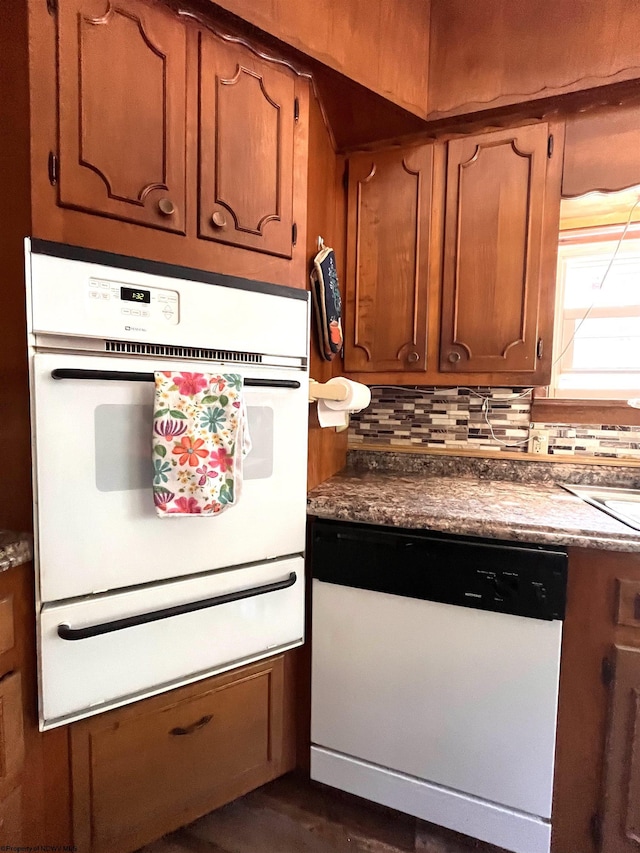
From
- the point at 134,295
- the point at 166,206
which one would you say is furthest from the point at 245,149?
the point at 134,295

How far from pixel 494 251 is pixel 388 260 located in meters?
0.35

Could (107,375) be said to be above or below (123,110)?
below

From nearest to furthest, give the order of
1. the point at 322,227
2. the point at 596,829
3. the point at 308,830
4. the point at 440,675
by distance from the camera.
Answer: the point at 596,829 < the point at 440,675 < the point at 308,830 < the point at 322,227

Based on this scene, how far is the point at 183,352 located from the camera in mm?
1175

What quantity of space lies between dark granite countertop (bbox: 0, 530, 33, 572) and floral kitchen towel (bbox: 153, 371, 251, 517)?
267 mm

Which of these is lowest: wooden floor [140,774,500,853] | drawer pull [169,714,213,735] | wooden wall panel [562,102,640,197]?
→ wooden floor [140,774,500,853]

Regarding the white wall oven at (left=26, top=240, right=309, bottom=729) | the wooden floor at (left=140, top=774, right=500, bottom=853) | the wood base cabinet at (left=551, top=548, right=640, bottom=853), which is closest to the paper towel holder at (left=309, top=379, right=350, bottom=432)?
the white wall oven at (left=26, top=240, right=309, bottom=729)

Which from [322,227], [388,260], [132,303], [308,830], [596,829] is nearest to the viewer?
[132,303]

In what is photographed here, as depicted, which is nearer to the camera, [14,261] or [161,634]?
[14,261]

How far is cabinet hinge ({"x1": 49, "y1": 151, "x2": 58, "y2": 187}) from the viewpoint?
1.03 metres

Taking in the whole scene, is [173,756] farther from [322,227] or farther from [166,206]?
[322,227]

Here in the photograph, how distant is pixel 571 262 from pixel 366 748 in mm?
1826

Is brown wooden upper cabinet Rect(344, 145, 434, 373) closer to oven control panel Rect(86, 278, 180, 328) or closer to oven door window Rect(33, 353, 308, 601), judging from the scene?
oven door window Rect(33, 353, 308, 601)

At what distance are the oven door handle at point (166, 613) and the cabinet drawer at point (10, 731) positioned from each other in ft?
0.41
